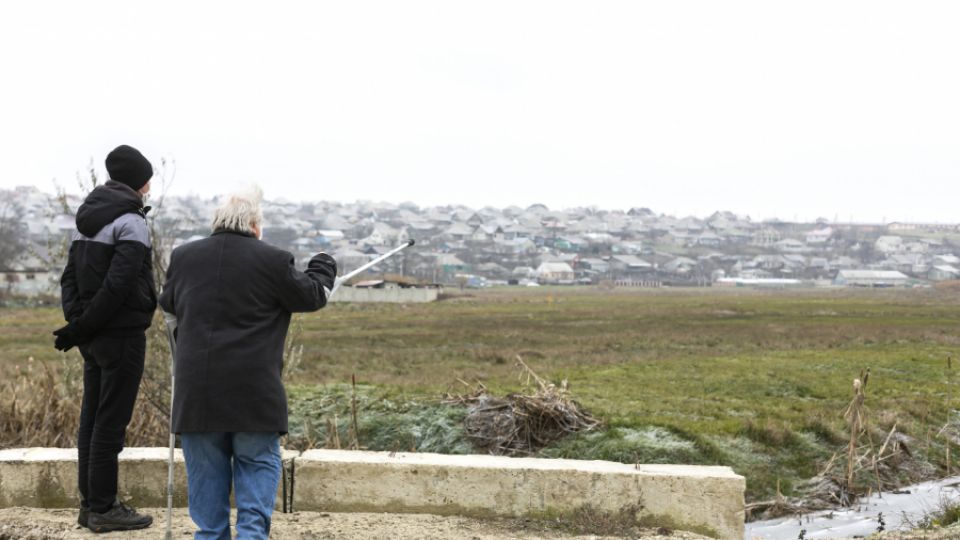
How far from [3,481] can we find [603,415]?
22.2ft

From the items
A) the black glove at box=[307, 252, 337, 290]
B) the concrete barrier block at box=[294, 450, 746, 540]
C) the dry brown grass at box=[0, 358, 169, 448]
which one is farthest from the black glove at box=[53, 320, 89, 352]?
the dry brown grass at box=[0, 358, 169, 448]

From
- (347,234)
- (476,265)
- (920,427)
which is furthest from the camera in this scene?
(347,234)

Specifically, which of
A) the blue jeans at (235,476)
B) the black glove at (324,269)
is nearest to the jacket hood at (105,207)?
the black glove at (324,269)

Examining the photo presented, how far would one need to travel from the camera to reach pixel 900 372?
1655cm

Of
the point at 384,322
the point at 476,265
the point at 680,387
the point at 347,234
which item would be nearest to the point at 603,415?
the point at 680,387

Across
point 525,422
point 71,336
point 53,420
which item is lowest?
point 525,422

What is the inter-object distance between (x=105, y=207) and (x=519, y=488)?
2.78 meters

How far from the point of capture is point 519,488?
5.05 m

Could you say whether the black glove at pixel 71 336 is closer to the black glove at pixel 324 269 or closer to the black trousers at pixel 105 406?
the black trousers at pixel 105 406

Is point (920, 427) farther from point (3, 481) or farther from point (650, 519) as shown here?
point (3, 481)

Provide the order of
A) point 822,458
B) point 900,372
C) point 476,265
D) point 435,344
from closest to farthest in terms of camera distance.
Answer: point 822,458 < point 900,372 < point 435,344 < point 476,265

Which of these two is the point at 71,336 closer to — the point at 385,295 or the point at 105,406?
the point at 105,406

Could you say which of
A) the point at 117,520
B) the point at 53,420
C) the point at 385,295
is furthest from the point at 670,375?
the point at 385,295

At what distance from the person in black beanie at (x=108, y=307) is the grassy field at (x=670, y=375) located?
430 centimetres
